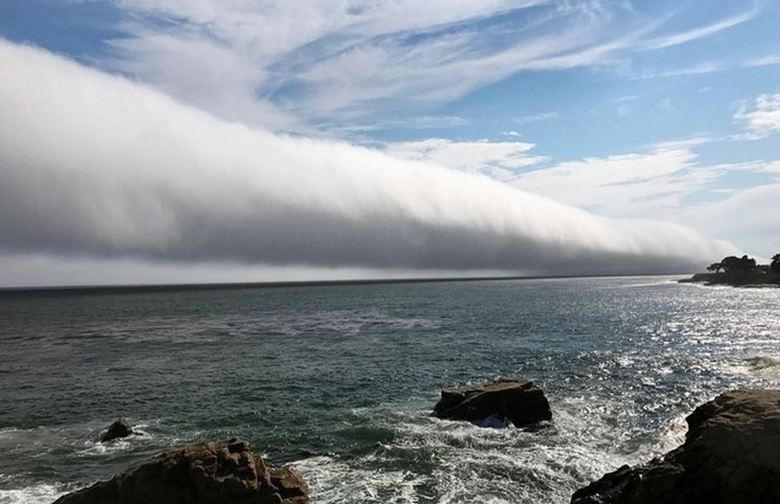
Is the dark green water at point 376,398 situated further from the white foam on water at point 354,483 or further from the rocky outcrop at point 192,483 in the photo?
the rocky outcrop at point 192,483

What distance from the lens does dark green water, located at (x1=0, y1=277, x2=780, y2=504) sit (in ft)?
93.2

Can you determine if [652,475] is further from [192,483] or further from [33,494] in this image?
[33,494]

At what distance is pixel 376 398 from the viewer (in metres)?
45.3

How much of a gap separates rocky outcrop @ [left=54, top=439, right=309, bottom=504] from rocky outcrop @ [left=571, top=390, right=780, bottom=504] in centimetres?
1192

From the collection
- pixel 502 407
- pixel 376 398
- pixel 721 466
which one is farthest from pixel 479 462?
pixel 376 398

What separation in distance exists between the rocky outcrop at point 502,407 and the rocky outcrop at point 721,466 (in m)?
16.3

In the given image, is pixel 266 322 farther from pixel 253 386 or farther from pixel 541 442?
pixel 541 442

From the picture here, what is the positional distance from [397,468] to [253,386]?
26.2m

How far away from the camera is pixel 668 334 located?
86375 mm

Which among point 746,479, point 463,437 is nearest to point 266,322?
point 463,437

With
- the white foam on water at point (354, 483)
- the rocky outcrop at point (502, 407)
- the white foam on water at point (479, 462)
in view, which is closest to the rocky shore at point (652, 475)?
the white foam on water at point (354, 483)

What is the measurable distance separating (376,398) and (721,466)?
100ft

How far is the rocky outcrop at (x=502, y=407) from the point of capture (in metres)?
36.8

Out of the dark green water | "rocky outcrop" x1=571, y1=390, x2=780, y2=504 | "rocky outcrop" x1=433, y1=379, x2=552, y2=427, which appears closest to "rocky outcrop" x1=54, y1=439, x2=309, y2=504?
the dark green water
